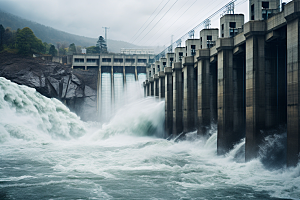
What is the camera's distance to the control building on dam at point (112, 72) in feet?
198

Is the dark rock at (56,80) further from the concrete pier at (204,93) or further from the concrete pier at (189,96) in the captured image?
the concrete pier at (204,93)

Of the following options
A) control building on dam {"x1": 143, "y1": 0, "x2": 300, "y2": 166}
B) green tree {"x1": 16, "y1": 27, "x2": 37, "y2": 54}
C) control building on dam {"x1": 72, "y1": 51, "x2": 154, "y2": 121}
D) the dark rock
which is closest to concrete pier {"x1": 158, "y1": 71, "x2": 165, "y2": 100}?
control building on dam {"x1": 143, "y1": 0, "x2": 300, "y2": 166}

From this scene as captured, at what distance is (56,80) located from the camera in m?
54.7

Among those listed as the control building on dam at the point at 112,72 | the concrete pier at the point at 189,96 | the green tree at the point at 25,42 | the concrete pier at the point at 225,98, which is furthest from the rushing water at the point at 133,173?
the green tree at the point at 25,42

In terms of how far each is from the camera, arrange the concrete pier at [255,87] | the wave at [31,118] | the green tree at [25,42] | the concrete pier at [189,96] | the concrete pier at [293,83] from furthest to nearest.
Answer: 1. the green tree at [25,42]
2. the wave at [31,118]
3. the concrete pier at [189,96]
4. the concrete pier at [255,87]
5. the concrete pier at [293,83]

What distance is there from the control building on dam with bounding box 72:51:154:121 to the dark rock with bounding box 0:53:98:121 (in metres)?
2.01

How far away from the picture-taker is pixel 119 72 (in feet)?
220

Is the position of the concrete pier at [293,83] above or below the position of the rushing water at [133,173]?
above

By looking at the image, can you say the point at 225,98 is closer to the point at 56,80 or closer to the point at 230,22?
the point at 230,22

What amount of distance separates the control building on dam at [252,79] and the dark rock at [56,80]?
3338 centimetres

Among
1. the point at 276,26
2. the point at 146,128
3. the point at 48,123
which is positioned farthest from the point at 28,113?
the point at 276,26

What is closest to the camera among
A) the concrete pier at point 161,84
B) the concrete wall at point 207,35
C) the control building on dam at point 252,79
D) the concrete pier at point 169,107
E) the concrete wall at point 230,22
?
the control building on dam at point 252,79

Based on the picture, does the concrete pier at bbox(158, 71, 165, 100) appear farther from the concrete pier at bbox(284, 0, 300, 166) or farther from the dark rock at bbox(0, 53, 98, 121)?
the concrete pier at bbox(284, 0, 300, 166)

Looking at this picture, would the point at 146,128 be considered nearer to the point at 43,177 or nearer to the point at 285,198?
the point at 43,177
